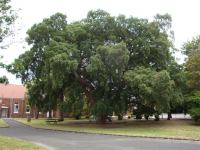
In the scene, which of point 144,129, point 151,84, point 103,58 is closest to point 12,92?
point 103,58

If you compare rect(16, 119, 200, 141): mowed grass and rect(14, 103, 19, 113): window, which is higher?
→ rect(14, 103, 19, 113): window

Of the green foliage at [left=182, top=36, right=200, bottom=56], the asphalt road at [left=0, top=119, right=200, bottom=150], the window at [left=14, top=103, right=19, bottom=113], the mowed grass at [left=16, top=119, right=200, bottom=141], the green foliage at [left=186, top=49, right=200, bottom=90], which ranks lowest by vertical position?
the asphalt road at [left=0, top=119, right=200, bottom=150]

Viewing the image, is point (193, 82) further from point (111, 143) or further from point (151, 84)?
point (111, 143)

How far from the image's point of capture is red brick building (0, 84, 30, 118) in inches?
3420

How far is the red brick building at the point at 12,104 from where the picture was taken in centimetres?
8688

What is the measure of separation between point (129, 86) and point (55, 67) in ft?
26.5

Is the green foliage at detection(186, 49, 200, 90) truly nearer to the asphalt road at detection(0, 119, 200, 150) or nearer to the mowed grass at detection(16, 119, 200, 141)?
the mowed grass at detection(16, 119, 200, 141)

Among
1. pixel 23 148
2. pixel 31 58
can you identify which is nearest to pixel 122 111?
pixel 31 58

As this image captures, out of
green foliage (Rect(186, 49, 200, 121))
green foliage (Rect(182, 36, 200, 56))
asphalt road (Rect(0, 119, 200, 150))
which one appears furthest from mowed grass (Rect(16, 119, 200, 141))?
green foliage (Rect(182, 36, 200, 56))

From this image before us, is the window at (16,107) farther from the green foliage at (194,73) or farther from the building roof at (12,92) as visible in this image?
the green foliage at (194,73)

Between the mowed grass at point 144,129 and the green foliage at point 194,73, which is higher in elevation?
the green foliage at point 194,73

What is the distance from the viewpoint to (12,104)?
287ft

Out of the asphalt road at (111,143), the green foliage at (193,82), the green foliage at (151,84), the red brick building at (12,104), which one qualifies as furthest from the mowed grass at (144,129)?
the red brick building at (12,104)

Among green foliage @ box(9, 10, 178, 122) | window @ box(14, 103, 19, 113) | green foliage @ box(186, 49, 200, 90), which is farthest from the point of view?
window @ box(14, 103, 19, 113)
